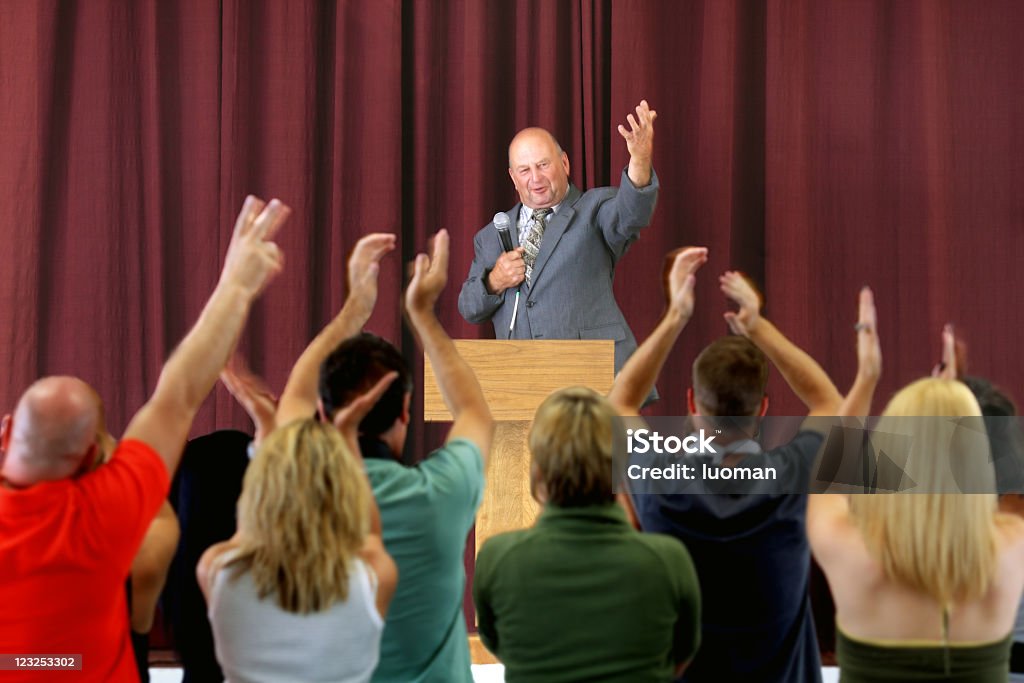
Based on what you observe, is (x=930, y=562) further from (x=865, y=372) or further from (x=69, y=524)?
(x=69, y=524)

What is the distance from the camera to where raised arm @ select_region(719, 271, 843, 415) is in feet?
6.73

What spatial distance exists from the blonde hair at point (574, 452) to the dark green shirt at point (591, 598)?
1.0 inches

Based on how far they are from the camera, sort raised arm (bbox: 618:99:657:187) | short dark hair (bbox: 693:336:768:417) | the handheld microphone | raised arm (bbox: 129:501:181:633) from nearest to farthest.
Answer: raised arm (bbox: 129:501:181:633) < short dark hair (bbox: 693:336:768:417) < raised arm (bbox: 618:99:657:187) < the handheld microphone

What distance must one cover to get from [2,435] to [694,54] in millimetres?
3533

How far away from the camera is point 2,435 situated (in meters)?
1.64

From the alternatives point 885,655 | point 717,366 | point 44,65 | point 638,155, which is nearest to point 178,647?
point 717,366

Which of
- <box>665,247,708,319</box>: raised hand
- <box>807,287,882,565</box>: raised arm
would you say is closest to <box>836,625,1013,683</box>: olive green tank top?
<box>807,287,882,565</box>: raised arm

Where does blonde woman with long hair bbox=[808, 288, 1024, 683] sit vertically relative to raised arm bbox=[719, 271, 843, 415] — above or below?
below

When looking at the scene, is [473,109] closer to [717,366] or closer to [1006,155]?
[1006,155]

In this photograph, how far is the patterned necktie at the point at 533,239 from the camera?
3914mm

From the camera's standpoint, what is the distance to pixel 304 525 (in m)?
1.47

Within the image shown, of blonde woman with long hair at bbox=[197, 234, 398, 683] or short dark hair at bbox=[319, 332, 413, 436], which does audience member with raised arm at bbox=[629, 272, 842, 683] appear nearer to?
short dark hair at bbox=[319, 332, 413, 436]

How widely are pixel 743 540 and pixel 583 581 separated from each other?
352mm

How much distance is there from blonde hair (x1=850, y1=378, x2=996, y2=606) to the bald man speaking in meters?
2.01
